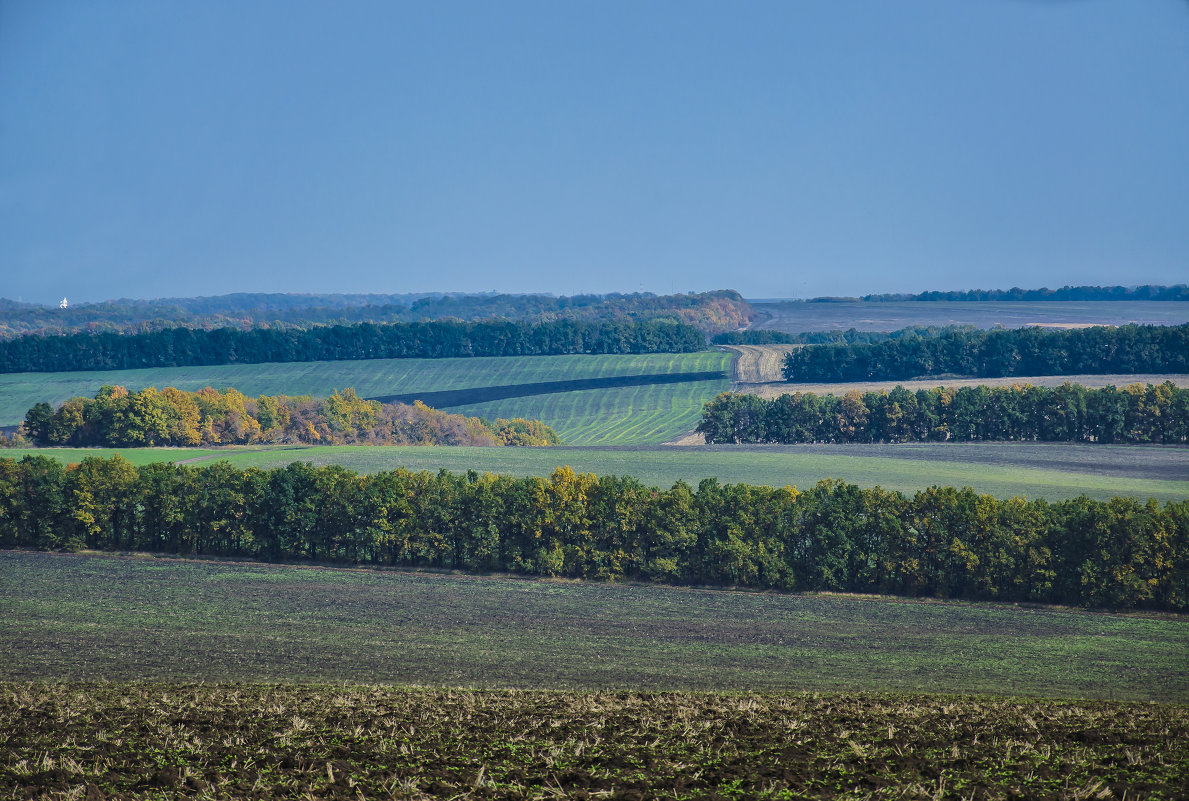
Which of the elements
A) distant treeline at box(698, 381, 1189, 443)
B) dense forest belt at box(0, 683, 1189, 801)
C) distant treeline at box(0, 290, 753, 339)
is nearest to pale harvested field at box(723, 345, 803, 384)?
distant treeline at box(698, 381, 1189, 443)

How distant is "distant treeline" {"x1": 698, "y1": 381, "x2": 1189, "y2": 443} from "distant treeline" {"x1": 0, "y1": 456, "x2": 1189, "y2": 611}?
88.9 ft

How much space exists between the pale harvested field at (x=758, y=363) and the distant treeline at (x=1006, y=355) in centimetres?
278

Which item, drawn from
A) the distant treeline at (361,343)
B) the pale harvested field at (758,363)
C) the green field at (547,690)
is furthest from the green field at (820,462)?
the distant treeline at (361,343)

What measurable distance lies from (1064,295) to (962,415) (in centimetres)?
6416

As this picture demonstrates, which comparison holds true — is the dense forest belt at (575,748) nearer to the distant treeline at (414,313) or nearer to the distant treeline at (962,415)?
the distant treeline at (962,415)

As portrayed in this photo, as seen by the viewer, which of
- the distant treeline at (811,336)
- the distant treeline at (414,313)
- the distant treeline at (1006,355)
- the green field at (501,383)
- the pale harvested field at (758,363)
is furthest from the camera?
the distant treeline at (414,313)

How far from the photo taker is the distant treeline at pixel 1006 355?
69812 mm

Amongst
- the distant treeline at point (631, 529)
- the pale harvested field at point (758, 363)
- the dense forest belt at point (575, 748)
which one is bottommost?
the distant treeline at point (631, 529)

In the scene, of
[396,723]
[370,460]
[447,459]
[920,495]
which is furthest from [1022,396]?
[396,723]

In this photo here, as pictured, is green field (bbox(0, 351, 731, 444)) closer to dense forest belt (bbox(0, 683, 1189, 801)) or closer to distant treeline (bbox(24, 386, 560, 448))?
distant treeline (bbox(24, 386, 560, 448))

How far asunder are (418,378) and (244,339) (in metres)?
21.8

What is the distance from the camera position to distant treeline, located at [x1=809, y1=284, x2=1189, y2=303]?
315ft

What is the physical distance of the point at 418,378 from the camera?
327ft

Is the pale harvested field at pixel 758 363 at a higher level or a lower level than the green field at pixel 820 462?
higher
